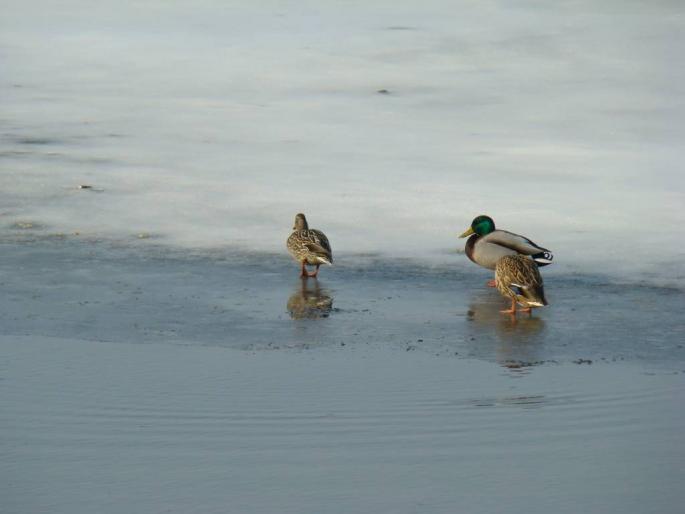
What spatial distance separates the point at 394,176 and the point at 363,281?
365cm

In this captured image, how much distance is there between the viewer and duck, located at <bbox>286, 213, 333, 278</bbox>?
8844 mm

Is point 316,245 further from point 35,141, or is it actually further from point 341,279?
point 35,141

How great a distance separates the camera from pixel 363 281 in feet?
29.2

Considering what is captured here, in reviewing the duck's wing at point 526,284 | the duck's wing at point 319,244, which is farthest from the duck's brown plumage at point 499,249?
the duck's wing at point 319,244

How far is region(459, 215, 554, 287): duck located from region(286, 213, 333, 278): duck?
38.9 inches

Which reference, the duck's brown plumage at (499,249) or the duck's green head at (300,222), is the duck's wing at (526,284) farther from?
the duck's green head at (300,222)

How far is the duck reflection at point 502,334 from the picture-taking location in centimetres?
716

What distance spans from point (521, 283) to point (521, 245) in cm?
95

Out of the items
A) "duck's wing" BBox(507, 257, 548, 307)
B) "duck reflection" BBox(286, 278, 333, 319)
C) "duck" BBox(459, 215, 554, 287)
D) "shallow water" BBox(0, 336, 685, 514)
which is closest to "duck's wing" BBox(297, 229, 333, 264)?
"duck reflection" BBox(286, 278, 333, 319)

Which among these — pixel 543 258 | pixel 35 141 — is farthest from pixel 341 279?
pixel 35 141

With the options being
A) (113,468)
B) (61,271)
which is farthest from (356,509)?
(61,271)

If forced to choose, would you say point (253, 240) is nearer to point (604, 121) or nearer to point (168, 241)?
point (168, 241)

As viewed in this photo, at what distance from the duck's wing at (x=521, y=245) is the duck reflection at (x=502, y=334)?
1.58 feet

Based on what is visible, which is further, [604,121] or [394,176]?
[604,121]
